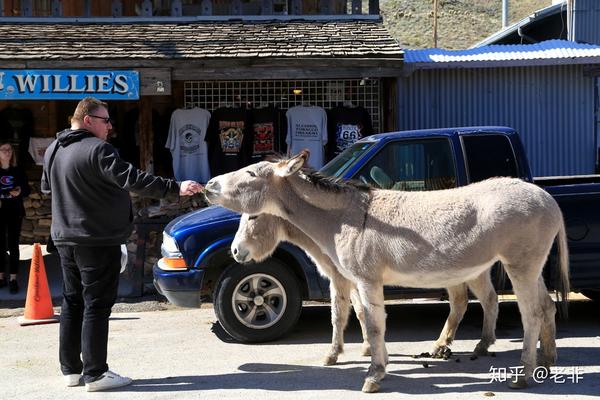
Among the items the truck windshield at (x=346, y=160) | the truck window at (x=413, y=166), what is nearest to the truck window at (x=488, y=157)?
the truck window at (x=413, y=166)

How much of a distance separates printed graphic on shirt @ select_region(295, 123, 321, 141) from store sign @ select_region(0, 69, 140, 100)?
2.74 m

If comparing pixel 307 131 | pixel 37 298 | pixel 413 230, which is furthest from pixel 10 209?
pixel 413 230

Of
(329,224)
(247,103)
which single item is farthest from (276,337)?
(247,103)

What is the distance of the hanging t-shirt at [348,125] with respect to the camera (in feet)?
42.9

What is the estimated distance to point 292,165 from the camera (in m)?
6.30

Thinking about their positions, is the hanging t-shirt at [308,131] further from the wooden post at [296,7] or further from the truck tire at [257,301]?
the truck tire at [257,301]

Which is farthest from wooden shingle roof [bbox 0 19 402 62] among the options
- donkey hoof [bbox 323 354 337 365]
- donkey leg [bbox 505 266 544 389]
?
donkey leg [bbox 505 266 544 389]

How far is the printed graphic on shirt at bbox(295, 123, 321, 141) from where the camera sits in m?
13.1

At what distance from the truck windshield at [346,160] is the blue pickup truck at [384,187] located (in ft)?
0.08

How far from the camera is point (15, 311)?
33.7 ft

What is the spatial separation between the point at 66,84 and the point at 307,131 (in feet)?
12.6

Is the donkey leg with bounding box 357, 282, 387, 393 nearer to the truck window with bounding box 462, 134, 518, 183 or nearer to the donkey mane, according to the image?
the donkey mane

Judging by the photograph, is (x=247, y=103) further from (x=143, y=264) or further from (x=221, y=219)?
(x=221, y=219)

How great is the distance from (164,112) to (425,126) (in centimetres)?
463
